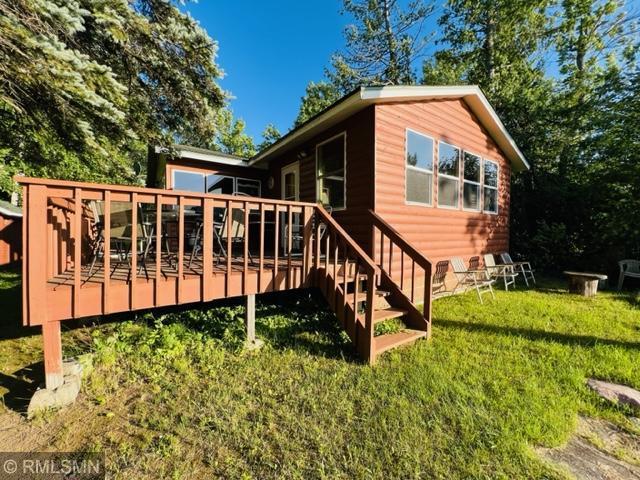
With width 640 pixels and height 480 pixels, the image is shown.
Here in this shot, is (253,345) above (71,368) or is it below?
below

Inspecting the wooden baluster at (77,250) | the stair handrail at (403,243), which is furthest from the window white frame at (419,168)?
the wooden baluster at (77,250)

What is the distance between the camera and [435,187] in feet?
22.1

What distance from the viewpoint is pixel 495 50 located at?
14531 millimetres

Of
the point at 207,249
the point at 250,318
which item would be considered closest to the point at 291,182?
the point at 250,318

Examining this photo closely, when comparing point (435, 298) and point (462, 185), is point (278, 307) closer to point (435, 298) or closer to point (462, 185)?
point (435, 298)

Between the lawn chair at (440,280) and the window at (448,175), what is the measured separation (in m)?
1.36

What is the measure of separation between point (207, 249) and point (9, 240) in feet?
49.6

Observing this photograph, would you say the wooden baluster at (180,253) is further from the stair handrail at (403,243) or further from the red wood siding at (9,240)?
the red wood siding at (9,240)

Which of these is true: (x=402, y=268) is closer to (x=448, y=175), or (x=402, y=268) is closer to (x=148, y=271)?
(x=448, y=175)

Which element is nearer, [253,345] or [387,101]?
[253,345]

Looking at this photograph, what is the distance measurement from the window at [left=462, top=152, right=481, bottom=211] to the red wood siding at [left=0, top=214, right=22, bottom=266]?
17.1 metres

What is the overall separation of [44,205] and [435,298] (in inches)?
252

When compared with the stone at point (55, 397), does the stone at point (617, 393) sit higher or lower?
lower

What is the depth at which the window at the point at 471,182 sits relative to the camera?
Answer: 7664 mm
